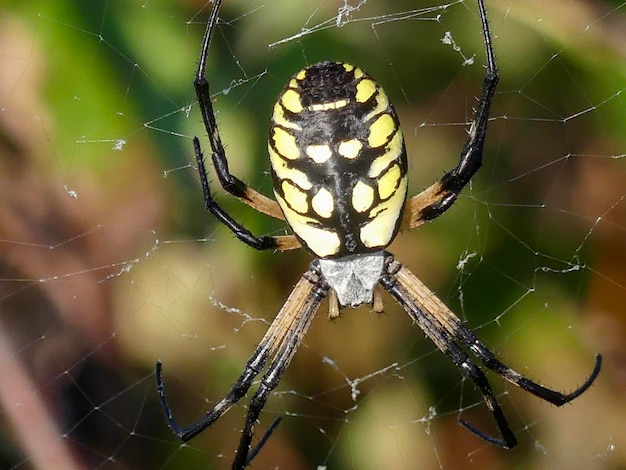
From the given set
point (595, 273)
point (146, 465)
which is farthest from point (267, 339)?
point (595, 273)

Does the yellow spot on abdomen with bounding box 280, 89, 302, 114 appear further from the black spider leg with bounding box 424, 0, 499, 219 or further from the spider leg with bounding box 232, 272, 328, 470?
the spider leg with bounding box 232, 272, 328, 470

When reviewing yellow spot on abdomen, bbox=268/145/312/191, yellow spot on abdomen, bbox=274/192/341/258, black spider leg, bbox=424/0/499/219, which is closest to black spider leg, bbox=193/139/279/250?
yellow spot on abdomen, bbox=274/192/341/258

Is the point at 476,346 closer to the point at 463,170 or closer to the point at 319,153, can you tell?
the point at 463,170

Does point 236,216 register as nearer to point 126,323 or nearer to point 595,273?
point 126,323

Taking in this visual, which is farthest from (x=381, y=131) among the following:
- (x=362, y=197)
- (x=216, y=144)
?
(x=216, y=144)

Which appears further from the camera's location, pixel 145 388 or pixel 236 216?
pixel 145 388

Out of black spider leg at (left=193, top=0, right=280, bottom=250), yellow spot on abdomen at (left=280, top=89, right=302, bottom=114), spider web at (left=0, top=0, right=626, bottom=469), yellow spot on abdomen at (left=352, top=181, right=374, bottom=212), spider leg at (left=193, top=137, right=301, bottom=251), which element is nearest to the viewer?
yellow spot on abdomen at (left=280, top=89, right=302, bottom=114)
